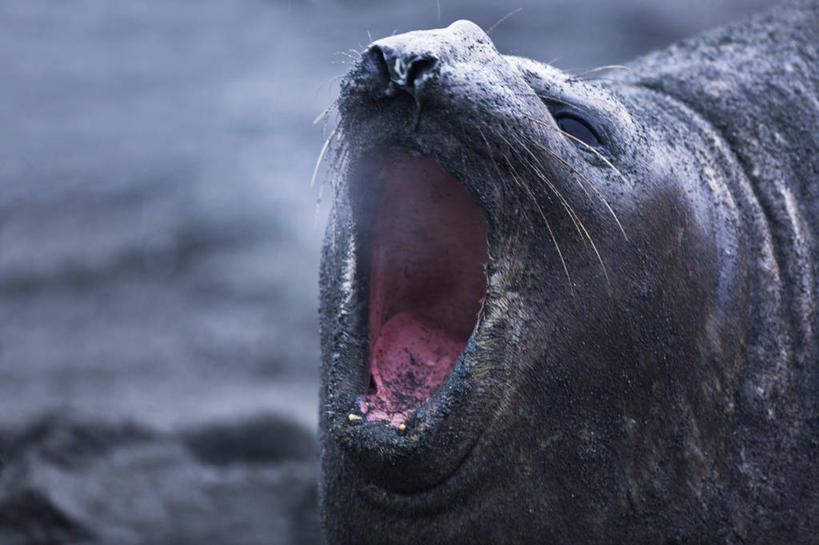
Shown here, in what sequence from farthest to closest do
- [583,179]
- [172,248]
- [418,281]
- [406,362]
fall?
1. [172,248]
2. [418,281]
3. [406,362]
4. [583,179]

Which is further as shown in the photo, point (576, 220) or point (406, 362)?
point (406, 362)

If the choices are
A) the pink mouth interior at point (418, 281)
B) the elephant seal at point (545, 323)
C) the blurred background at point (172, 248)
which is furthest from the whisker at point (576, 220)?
the blurred background at point (172, 248)

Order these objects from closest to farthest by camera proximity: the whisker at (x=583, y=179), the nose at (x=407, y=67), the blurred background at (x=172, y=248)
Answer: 1. the nose at (x=407, y=67)
2. the whisker at (x=583, y=179)
3. the blurred background at (x=172, y=248)

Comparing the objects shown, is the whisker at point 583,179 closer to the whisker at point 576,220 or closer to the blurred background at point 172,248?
A: the whisker at point 576,220

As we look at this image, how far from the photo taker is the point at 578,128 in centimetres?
241

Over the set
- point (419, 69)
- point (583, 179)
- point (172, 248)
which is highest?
point (172, 248)

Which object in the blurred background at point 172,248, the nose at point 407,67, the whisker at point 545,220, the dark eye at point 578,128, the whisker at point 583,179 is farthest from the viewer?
the blurred background at point 172,248

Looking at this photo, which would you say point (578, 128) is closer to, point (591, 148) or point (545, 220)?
point (591, 148)

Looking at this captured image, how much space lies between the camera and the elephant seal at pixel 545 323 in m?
2.10

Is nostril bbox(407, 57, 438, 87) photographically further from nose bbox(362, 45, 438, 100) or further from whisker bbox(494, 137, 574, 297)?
whisker bbox(494, 137, 574, 297)

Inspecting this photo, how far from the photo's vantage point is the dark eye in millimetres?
2402

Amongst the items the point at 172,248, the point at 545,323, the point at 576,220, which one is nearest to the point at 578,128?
the point at 576,220

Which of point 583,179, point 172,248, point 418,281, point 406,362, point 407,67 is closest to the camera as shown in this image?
point 407,67

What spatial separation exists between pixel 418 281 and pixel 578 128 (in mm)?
596
